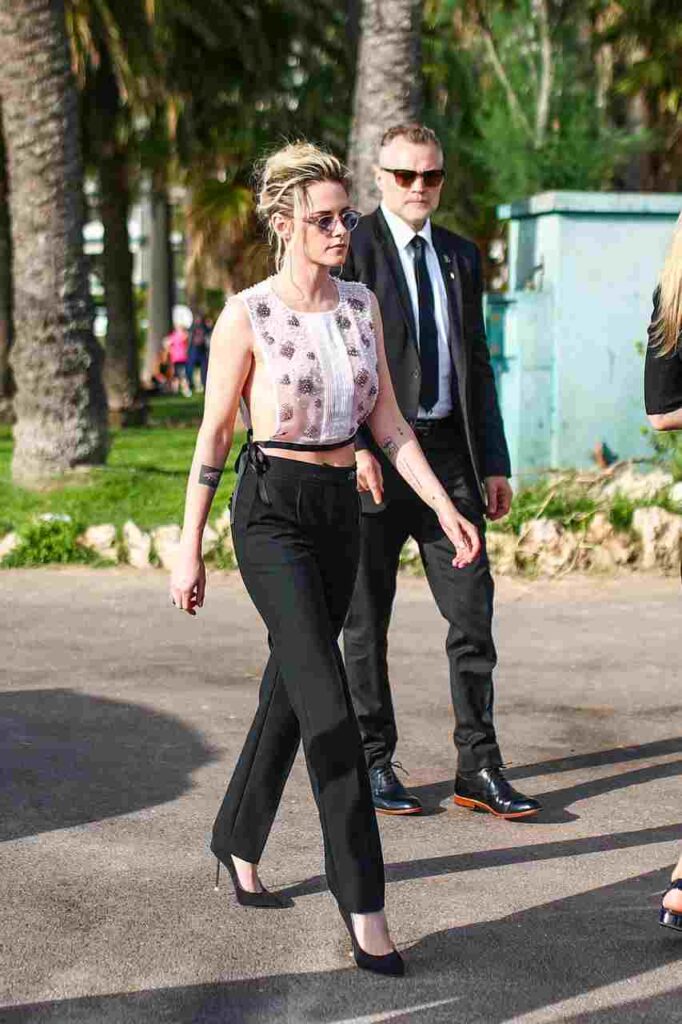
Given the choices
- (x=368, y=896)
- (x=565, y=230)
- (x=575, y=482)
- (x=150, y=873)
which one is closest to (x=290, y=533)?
(x=368, y=896)

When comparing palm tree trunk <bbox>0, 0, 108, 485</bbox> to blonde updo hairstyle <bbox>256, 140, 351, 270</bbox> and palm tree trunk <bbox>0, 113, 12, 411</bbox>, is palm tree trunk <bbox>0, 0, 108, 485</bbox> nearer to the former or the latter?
blonde updo hairstyle <bbox>256, 140, 351, 270</bbox>

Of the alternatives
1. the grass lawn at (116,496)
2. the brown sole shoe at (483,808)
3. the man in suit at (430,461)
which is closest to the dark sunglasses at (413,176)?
the man in suit at (430,461)

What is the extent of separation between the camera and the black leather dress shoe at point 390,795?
206 inches

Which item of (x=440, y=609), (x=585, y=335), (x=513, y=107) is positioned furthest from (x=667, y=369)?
(x=513, y=107)

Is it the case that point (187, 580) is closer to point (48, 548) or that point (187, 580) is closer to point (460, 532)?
point (460, 532)

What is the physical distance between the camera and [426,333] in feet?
17.1

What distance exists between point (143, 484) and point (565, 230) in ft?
11.3

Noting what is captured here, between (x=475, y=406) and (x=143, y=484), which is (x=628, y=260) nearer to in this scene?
(x=143, y=484)

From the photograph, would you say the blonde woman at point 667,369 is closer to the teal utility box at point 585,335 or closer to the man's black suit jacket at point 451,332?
the man's black suit jacket at point 451,332

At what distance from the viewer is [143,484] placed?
11.9 meters

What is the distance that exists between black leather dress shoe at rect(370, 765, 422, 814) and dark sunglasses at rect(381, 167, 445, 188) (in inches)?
72.6

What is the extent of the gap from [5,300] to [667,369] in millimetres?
17755

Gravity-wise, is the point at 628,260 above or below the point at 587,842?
above

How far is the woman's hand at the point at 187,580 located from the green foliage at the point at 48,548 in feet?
18.8
